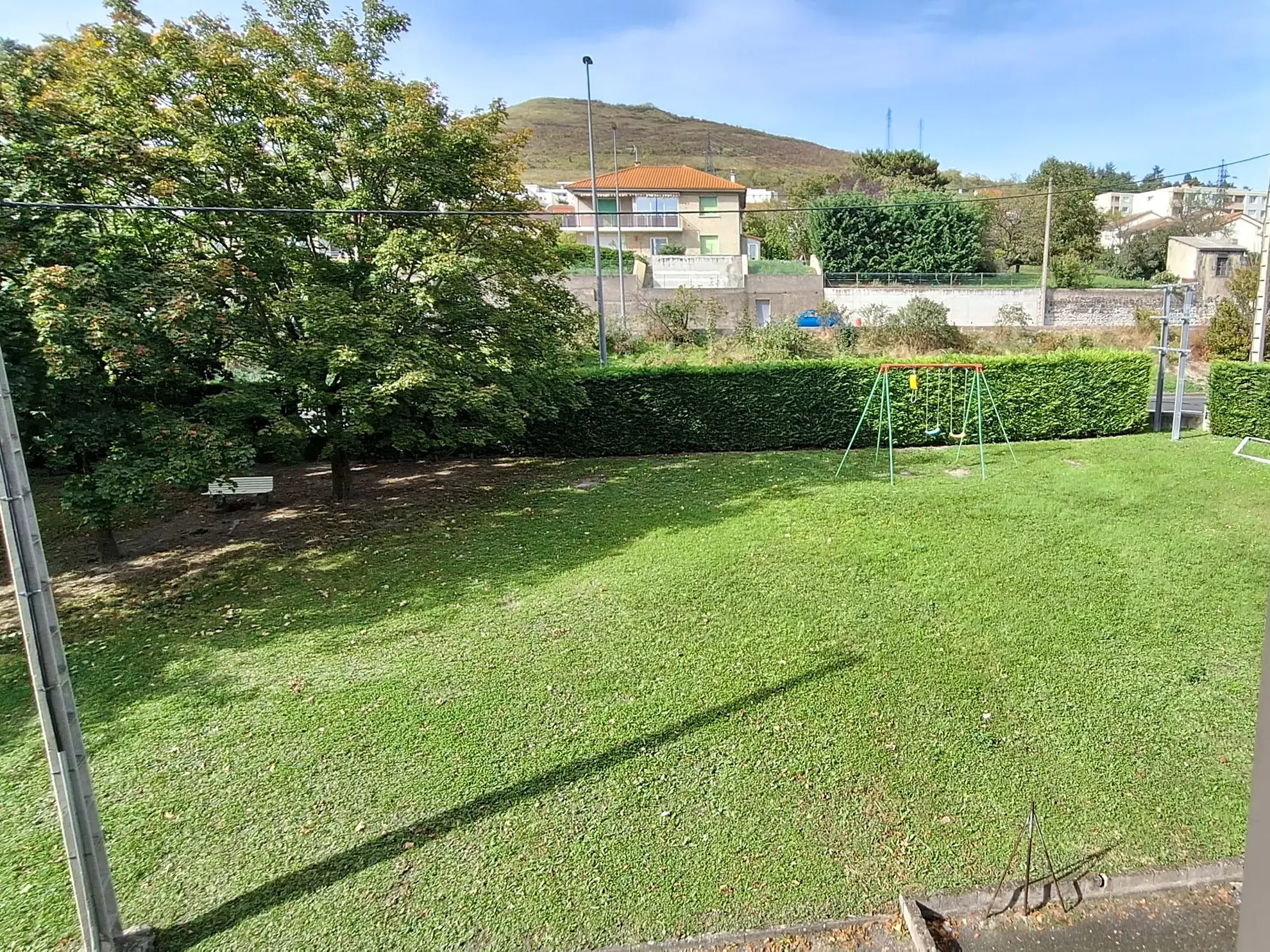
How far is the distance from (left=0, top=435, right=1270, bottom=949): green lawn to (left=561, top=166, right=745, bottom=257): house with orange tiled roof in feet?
108

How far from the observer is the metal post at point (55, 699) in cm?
250

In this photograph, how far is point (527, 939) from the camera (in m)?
2.92

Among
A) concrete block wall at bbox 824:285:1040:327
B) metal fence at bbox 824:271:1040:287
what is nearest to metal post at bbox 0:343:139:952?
concrete block wall at bbox 824:285:1040:327

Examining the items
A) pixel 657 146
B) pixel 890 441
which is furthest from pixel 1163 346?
pixel 657 146

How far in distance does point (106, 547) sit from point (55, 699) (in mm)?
6456

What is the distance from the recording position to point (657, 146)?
102 metres

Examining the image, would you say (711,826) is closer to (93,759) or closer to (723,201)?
(93,759)

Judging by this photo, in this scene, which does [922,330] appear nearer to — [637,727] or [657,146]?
[637,727]

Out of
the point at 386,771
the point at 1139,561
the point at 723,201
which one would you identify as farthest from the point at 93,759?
the point at 723,201

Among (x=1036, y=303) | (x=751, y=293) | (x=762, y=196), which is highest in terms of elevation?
(x=762, y=196)

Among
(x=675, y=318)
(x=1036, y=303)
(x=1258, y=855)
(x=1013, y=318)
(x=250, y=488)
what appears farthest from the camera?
(x=1036, y=303)

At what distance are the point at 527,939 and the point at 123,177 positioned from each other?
742 cm

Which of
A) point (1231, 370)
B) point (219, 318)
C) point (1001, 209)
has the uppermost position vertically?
point (1001, 209)

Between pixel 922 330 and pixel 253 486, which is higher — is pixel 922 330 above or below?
above
